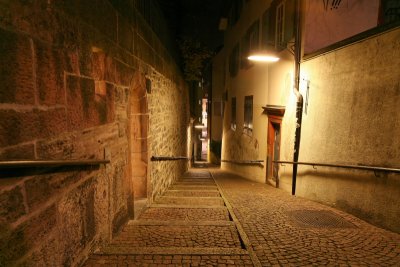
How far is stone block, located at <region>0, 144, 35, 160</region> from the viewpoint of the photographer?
1.64m

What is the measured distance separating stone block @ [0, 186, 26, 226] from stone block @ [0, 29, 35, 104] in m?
0.55

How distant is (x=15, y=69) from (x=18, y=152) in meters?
0.52

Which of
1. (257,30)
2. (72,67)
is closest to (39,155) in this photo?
(72,67)

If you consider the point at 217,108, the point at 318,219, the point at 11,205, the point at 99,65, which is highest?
the point at 217,108

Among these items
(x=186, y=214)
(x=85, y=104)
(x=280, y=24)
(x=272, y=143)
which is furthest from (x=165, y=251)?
(x=280, y=24)

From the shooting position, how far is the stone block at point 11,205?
1603 millimetres

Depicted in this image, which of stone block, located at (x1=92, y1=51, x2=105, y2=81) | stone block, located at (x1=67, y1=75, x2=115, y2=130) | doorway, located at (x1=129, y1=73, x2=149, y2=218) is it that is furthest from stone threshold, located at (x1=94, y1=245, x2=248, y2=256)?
stone block, located at (x1=92, y1=51, x2=105, y2=81)

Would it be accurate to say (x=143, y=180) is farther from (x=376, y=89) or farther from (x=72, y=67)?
(x=376, y=89)

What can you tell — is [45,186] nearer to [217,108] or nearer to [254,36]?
[254,36]

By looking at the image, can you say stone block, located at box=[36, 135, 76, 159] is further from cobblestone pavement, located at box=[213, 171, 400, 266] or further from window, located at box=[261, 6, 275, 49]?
window, located at box=[261, 6, 275, 49]

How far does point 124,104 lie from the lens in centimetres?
394

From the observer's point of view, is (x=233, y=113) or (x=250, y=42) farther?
(x=233, y=113)

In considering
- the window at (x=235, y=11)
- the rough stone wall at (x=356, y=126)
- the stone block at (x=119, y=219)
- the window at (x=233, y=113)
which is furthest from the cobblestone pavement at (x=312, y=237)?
the window at (x=235, y=11)

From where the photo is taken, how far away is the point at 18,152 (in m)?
1.74
